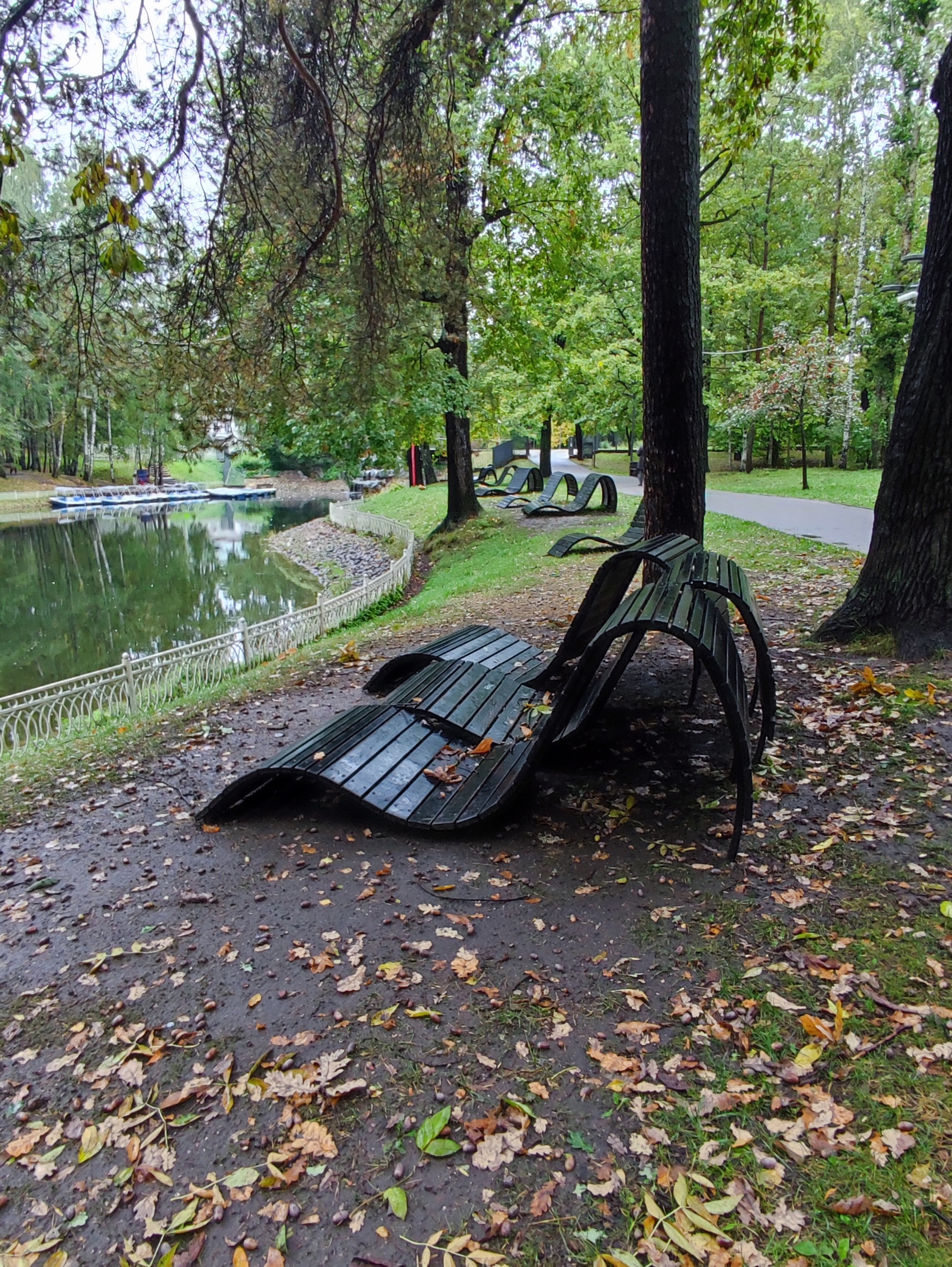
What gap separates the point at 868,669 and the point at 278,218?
231 inches

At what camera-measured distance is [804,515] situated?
15.0m

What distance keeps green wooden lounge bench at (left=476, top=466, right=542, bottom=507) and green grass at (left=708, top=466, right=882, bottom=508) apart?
5878 millimetres

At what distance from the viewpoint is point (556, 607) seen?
8.55m

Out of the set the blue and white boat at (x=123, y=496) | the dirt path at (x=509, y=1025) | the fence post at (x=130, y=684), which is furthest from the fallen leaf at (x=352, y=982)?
the blue and white boat at (x=123, y=496)

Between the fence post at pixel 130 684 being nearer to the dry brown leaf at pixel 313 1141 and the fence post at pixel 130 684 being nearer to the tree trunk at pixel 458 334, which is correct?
the tree trunk at pixel 458 334

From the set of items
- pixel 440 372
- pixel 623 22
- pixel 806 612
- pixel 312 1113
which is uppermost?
pixel 623 22

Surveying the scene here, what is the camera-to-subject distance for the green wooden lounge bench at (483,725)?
3203 mm

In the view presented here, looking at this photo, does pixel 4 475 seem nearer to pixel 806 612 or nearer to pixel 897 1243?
pixel 806 612

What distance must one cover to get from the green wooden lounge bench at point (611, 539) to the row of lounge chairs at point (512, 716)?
3.19 feet

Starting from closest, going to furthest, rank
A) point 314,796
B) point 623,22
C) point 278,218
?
point 314,796, point 278,218, point 623,22

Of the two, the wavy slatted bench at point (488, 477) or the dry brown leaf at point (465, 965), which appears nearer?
the dry brown leaf at point (465, 965)

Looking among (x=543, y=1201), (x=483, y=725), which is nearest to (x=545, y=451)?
(x=483, y=725)

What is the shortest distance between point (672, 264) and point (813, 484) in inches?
755

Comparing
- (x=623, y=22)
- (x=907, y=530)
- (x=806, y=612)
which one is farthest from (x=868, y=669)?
(x=623, y=22)
